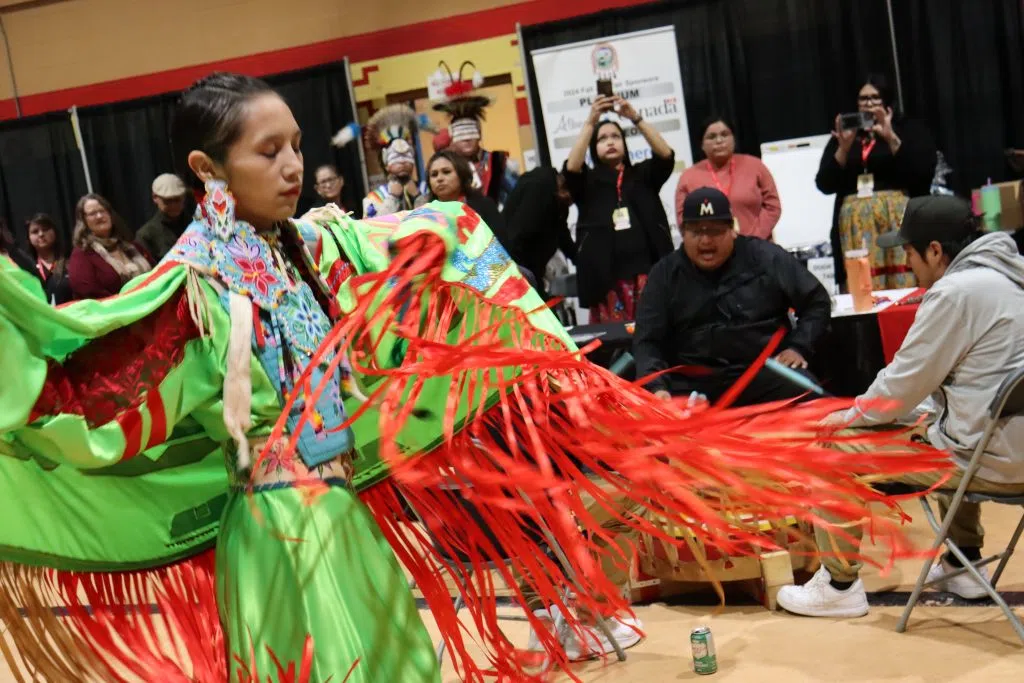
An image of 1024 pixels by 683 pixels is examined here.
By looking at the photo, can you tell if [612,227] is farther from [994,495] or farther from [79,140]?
[79,140]

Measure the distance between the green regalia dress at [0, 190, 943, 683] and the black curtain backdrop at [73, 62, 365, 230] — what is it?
19.6 ft

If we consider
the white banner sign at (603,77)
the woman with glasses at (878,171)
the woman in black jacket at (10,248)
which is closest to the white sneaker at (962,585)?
the woman with glasses at (878,171)

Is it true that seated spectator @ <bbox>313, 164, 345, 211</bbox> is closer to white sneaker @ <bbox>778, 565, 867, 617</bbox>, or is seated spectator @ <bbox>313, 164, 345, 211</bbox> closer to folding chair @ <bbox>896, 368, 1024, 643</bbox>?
white sneaker @ <bbox>778, 565, 867, 617</bbox>

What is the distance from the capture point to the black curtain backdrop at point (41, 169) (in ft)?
27.2

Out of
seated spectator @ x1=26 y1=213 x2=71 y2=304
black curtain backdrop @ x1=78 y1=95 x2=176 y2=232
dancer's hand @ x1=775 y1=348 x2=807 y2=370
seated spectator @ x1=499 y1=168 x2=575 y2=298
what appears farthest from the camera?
black curtain backdrop @ x1=78 y1=95 x2=176 y2=232

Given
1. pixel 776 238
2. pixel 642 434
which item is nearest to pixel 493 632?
pixel 642 434

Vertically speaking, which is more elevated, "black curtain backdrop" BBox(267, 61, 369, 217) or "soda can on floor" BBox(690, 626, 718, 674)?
"black curtain backdrop" BBox(267, 61, 369, 217)

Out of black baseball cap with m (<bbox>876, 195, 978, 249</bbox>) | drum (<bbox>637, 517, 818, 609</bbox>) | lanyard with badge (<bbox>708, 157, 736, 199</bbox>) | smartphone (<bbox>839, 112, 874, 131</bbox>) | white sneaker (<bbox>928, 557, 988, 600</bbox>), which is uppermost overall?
smartphone (<bbox>839, 112, 874, 131</bbox>)

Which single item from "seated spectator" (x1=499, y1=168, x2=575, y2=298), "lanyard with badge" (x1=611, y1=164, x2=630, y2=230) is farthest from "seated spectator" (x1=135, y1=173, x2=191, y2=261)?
"lanyard with badge" (x1=611, y1=164, x2=630, y2=230)

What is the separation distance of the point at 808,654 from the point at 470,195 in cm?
231

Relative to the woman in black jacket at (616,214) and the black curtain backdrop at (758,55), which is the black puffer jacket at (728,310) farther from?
the black curtain backdrop at (758,55)

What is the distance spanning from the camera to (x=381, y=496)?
190 cm

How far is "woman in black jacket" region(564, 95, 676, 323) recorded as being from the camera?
16.6 feet

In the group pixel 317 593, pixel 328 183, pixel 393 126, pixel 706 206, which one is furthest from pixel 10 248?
pixel 317 593
